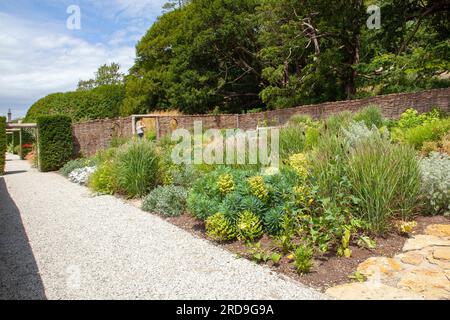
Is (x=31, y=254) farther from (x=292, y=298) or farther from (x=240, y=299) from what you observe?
(x=292, y=298)

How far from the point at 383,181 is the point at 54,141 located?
36.0 feet

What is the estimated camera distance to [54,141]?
1142 cm

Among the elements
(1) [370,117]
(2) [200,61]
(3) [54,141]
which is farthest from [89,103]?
(1) [370,117]

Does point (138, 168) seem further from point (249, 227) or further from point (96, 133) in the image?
point (96, 133)

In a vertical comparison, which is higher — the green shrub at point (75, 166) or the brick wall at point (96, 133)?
the brick wall at point (96, 133)

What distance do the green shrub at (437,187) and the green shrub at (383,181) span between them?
0.17 meters

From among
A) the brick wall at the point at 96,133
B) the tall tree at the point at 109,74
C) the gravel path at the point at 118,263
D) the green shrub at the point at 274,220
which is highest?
the tall tree at the point at 109,74

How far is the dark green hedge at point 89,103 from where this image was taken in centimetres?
2147

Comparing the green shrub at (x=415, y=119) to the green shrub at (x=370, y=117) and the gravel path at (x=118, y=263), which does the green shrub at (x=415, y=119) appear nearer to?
the green shrub at (x=370, y=117)

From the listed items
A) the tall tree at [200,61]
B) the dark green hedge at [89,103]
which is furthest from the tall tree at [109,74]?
the tall tree at [200,61]

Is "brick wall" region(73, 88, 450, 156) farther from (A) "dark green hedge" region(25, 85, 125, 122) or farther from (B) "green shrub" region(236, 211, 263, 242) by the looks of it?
(A) "dark green hedge" region(25, 85, 125, 122)

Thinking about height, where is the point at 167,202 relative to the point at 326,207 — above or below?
below
